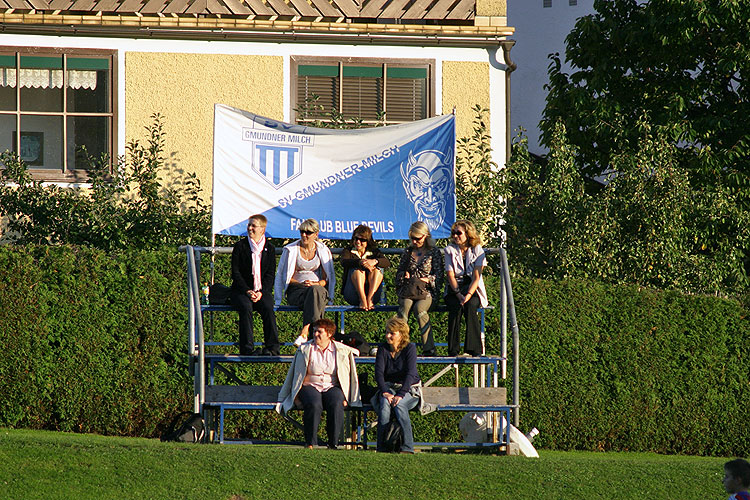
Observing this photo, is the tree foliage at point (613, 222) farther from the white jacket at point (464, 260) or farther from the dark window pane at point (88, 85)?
the dark window pane at point (88, 85)

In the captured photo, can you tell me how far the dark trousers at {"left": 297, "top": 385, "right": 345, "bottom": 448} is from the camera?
11.2 metres

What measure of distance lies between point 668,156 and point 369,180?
5681 millimetres

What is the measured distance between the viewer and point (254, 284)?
39.8 feet

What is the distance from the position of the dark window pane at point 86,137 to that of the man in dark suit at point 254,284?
5.96 m

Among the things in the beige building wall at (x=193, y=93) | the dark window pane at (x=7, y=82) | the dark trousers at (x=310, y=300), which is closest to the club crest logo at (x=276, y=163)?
the dark trousers at (x=310, y=300)

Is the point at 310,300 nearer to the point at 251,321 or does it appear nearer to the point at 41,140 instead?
the point at 251,321

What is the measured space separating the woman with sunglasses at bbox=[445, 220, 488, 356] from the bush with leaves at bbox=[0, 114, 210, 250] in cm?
497

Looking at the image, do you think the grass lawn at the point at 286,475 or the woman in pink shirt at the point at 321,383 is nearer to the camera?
the grass lawn at the point at 286,475

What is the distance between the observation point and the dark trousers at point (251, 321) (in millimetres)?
11969

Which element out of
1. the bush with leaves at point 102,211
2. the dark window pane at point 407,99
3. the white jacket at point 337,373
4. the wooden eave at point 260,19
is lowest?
the white jacket at point 337,373

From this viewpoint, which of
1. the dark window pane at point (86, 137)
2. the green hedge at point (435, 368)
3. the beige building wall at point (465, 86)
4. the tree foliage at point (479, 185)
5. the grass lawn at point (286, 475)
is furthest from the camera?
the beige building wall at point (465, 86)

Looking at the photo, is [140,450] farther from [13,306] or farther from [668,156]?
[668,156]

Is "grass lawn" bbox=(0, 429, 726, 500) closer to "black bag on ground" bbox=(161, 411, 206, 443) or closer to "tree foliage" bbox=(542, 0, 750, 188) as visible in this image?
"black bag on ground" bbox=(161, 411, 206, 443)

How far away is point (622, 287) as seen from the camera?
15.6 metres
